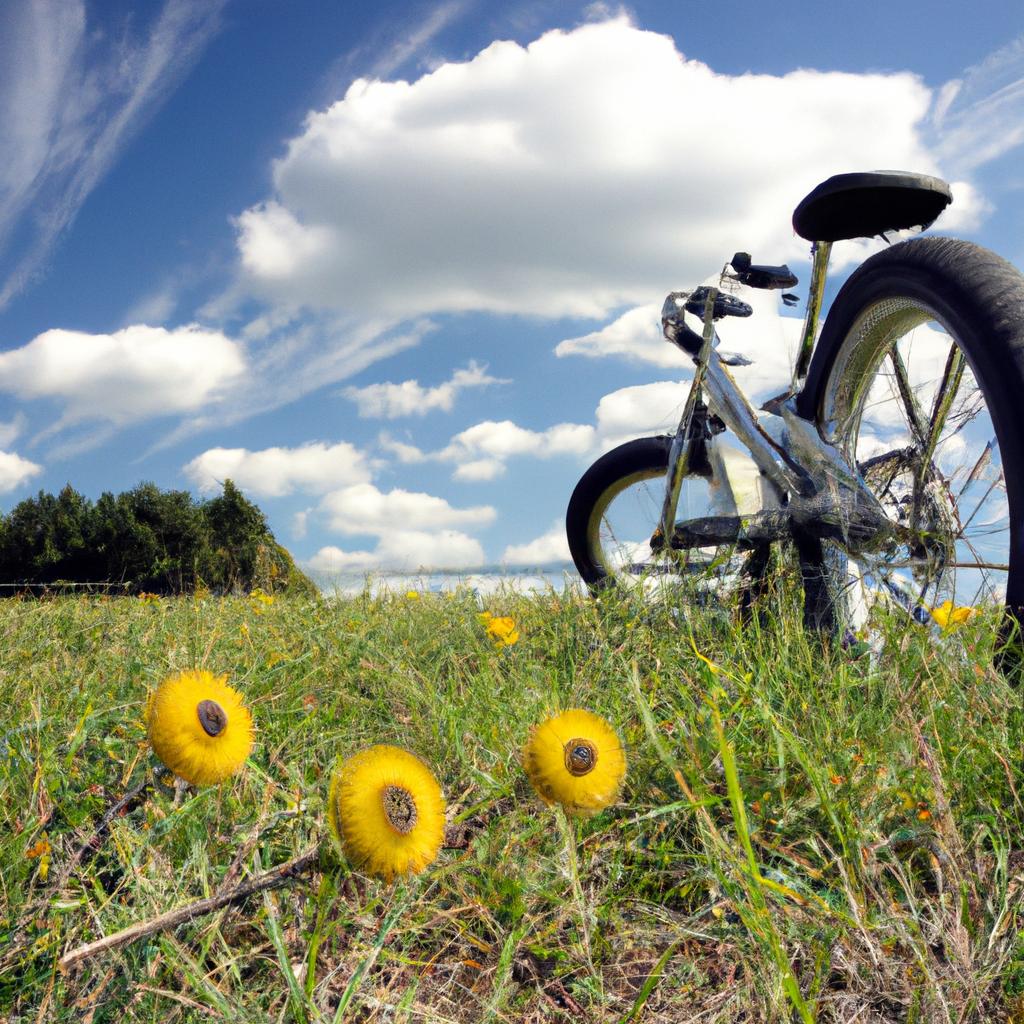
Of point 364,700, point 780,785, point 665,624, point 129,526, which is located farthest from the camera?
point 129,526

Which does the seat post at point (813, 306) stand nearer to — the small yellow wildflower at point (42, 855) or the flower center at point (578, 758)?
the flower center at point (578, 758)

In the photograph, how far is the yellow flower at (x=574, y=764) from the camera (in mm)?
1058

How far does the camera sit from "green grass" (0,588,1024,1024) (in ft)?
3.70

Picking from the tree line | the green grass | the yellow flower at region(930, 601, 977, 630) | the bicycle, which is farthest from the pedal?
the tree line

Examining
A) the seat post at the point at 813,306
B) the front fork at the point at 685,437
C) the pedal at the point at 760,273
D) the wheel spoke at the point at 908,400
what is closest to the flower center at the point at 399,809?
the wheel spoke at the point at 908,400

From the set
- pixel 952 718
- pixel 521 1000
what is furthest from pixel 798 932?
pixel 952 718

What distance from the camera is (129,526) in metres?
24.6

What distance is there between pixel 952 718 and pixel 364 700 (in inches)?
53.4

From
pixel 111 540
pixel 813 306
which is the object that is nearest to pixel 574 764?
pixel 813 306

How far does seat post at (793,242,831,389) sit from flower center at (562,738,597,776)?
9.15 ft

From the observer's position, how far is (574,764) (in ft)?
3.45

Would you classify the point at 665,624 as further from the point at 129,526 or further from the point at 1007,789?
the point at 129,526

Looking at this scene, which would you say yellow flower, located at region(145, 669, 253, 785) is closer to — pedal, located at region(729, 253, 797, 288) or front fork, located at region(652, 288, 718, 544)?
front fork, located at region(652, 288, 718, 544)

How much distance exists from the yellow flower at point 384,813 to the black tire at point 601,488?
351cm
